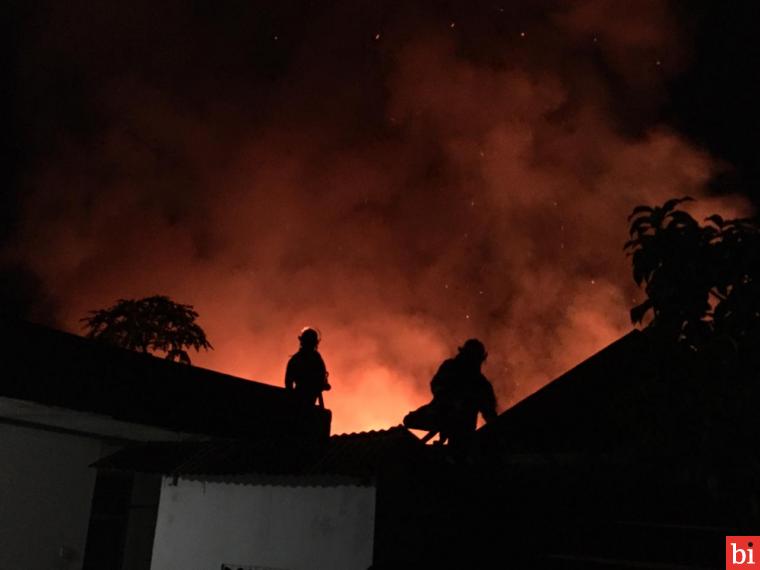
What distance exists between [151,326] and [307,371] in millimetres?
16080

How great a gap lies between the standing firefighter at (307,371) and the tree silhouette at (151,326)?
48.1 feet

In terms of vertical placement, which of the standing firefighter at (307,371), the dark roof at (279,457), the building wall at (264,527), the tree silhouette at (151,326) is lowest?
the building wall at (264,527)

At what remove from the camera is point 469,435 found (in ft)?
27.2

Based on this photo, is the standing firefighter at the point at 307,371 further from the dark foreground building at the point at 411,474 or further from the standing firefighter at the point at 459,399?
the standing firefighter at the point at 459,399

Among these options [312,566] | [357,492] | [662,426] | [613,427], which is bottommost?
[312,566]

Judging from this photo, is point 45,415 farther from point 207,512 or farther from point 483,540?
point 483,540

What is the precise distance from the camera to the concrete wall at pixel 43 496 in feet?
39.3

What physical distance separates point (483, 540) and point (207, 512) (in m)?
4.75

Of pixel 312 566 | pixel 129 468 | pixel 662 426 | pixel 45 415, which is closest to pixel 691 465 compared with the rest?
pixel 662 426

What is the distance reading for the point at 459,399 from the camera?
26.7 feet

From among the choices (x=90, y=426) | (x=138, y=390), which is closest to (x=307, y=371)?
(x=138, y=390)

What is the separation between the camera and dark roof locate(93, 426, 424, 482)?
344 inches

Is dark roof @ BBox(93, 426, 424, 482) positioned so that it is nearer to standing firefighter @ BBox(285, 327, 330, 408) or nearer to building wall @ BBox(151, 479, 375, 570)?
building wall @ BBox(151, 479, 375, 570)

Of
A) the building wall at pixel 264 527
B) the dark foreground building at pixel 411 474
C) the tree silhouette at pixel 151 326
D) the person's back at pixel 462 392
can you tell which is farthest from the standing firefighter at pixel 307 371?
the tree silhouette at pixel 151 326
